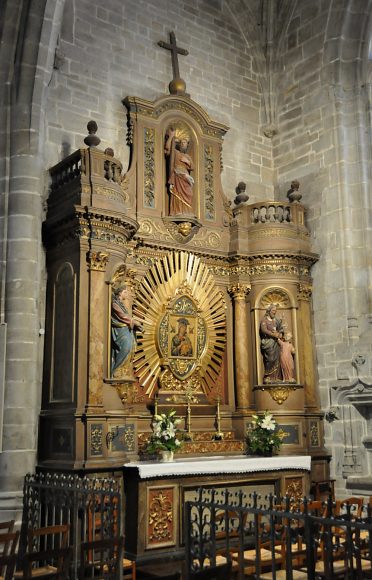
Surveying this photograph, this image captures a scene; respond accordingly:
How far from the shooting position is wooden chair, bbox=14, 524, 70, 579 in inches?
187

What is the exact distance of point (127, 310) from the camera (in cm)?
938

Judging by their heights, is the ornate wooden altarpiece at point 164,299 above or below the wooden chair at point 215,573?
above

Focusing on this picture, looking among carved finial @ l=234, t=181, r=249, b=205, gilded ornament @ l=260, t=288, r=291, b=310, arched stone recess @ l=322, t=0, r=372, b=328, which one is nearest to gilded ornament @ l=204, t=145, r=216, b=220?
carved finial @ l=234, t=181, r=249, b=205

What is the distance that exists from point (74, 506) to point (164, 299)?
422 cm

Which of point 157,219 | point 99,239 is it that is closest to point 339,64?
point 157,219

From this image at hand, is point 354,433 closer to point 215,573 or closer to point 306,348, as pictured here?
point 306,348

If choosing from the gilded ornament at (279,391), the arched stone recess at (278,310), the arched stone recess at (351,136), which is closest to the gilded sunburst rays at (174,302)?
the arched stone recess at (278,310)

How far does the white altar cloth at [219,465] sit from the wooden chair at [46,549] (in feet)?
4.17

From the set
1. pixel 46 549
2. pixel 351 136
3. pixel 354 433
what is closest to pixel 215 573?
pixel 46 549

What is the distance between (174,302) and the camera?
1062 centimetres

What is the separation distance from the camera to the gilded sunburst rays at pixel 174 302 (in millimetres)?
10320

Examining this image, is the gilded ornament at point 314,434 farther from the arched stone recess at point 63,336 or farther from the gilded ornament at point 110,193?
the gilded ornament at point 110,193

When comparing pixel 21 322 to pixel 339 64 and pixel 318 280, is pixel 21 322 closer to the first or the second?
pixel 318 280

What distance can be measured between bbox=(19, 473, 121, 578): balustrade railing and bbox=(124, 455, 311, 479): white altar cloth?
656 millimetres
